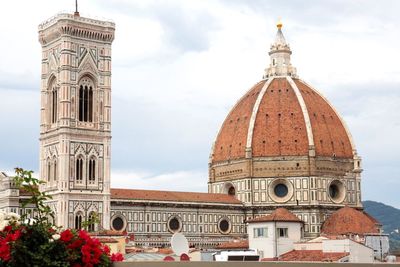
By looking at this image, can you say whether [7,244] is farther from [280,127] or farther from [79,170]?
[280,127]

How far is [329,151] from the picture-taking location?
9631 centimetres

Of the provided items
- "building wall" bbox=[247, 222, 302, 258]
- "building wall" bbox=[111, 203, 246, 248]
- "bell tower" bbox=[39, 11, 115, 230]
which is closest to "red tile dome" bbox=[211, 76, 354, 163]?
"building wall" bbox=[111, 203, 246, 248]

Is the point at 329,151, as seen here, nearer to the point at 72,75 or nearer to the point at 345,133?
the point at 345,133

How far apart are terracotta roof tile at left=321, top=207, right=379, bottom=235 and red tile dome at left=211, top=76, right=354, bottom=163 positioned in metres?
7.99

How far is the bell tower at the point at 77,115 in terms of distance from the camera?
76812 millimetres

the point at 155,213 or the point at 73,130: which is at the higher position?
the point at 73,130

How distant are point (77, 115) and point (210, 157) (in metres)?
28.0

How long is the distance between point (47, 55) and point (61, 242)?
72269 mm

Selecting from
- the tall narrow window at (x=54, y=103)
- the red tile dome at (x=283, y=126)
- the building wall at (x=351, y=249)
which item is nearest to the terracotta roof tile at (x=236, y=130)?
the red tile dome at (x=283, y=126)

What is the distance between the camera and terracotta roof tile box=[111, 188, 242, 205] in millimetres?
83938

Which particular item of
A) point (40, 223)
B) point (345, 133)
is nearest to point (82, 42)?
point (345, 133)

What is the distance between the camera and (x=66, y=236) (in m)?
11.9

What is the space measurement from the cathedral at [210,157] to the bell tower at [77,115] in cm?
9

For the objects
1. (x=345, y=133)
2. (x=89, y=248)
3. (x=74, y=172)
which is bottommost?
(x=89, y=248)
